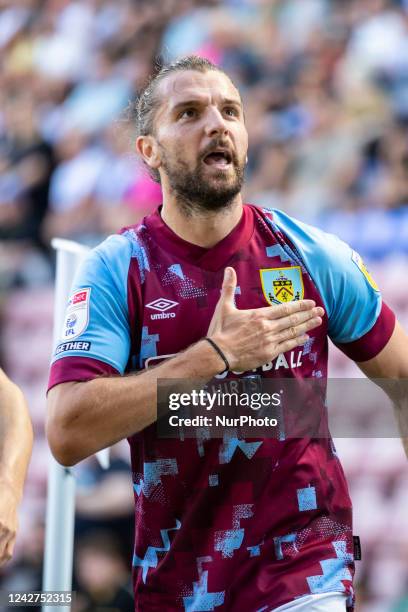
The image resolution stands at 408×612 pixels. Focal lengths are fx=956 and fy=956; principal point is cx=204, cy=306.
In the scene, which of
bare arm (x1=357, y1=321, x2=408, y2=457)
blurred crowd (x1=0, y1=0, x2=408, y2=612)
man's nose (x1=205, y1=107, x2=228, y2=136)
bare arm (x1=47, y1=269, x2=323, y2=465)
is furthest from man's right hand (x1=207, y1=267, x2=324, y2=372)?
blurred crowd (x1=0, y1=0, x2=408, y2=612)

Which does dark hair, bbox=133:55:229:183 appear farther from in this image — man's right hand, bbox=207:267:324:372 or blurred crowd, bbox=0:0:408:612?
blurred crowd, bbox=0:0:408:612

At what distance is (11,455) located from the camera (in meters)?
2.72

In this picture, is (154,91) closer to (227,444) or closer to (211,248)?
(211,248)

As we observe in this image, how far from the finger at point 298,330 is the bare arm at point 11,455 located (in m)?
0.80

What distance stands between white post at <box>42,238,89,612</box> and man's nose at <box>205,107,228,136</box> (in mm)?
1030

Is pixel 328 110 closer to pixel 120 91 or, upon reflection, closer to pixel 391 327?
pixel 120 91

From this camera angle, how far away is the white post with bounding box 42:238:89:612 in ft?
12.8

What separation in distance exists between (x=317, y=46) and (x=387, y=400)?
362 cm

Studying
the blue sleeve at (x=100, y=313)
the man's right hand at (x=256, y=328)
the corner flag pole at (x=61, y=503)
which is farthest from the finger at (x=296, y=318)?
the corner flag pole at (x=61, y=503)

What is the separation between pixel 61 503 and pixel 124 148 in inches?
88.9

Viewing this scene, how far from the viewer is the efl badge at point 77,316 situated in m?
2.96

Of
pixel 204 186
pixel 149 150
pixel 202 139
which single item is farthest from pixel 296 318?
pixel 149 150

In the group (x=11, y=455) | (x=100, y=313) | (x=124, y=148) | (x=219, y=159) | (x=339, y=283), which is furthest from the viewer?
(x=124, y=148)

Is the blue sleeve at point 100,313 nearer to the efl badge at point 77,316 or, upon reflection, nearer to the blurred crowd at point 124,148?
the efl badge at point 77,316
